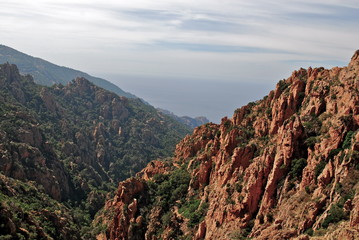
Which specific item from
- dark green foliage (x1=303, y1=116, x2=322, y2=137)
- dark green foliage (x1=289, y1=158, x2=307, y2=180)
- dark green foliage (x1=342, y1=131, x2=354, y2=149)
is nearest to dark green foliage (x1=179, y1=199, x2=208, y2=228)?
dark green foliage (x1=289, y1=158, x2=307, y2=180)

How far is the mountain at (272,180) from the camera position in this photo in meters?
36.0

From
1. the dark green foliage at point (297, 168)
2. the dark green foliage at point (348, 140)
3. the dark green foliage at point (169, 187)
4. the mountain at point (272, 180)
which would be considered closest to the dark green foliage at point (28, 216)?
the mountain at point (272, 180)

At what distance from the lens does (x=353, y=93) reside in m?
44.0

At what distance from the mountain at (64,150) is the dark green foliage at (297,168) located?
3087cm

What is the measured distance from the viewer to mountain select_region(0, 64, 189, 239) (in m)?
58.5

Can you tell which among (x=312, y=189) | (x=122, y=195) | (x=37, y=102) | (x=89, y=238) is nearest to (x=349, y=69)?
(x=312, y=189)

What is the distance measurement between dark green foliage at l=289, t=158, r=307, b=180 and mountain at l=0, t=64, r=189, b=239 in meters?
30.9

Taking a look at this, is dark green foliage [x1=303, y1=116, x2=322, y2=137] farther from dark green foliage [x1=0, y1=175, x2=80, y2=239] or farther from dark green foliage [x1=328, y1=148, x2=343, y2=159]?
dark green foliage [x1=0, y1=175, x2=80, y2=239]

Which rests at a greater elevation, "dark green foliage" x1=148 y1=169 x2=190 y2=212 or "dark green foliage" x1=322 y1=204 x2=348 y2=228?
"dark green foliage" x1=322 y1=204 x2=348 y2=228

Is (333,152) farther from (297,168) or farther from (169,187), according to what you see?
(169,187)

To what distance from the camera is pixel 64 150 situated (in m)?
118

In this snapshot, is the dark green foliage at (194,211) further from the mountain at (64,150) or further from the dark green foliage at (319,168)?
the mountain at (64,150)

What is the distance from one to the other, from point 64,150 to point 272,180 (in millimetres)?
87629

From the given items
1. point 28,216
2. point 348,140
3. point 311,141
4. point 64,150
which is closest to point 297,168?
point 311,141
